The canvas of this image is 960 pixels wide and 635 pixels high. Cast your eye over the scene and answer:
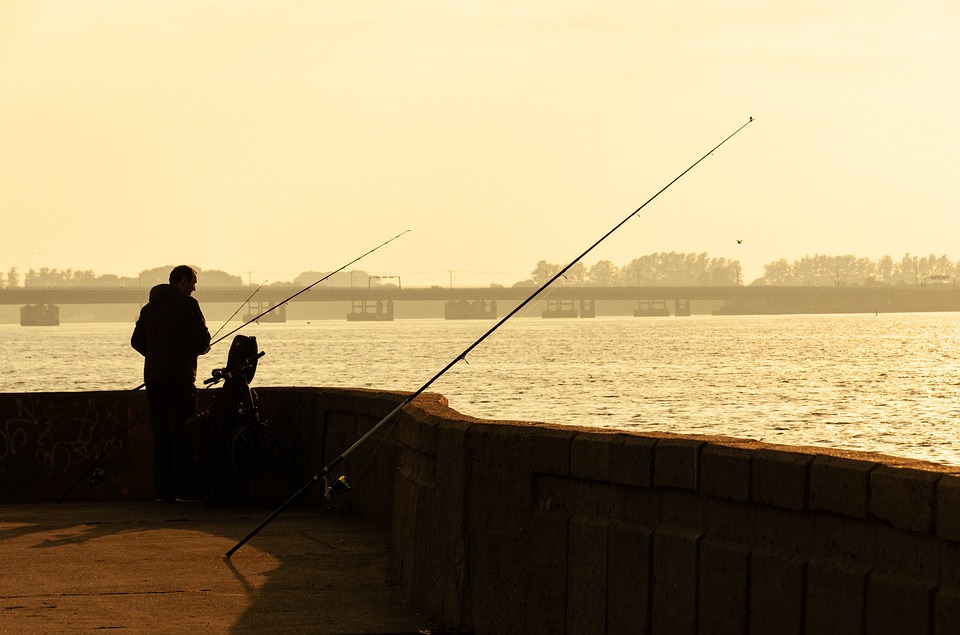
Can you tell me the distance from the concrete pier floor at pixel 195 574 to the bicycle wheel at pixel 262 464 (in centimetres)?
18

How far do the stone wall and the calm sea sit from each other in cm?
2656

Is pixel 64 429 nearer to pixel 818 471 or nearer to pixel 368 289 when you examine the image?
pixel 818 471

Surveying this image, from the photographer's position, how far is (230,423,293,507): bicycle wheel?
9.30 metres

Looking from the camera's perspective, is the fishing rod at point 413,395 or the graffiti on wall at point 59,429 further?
the graffiti on wall at point 59,429

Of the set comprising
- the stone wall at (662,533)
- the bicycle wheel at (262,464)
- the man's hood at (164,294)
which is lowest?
the bicycle wheel at (262,464)

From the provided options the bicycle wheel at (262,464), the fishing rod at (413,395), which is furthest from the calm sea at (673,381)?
the fishing rod at (413,395)

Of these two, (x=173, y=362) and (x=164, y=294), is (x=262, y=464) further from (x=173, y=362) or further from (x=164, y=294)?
(x=164, y=294)

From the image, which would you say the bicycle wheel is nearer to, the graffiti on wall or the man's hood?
the man's hood

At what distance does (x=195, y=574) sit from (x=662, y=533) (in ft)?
10.3

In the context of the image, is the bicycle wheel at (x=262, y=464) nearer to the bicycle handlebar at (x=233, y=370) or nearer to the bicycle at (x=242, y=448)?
the bicycle at (x=242, y=448)

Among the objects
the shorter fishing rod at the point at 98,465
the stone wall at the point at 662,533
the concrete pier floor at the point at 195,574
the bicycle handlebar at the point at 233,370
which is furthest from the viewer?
the shorter fishing rod at the point at 98,465

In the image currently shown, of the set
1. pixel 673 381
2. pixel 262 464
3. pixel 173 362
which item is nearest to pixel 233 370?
pixel 173 362

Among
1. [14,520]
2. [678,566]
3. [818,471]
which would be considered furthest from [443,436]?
[14,520]

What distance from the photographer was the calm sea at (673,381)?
38.5 metres
